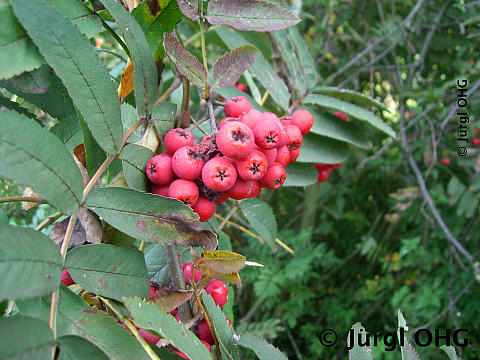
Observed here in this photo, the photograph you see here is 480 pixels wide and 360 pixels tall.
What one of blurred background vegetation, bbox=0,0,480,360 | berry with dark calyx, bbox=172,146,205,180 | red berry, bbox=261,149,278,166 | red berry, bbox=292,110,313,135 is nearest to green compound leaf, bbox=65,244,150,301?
berry with dark calyx, bbox=172,146,205,180

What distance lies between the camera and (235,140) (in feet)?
2.07

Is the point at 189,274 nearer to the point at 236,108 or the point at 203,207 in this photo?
the point at 203,207

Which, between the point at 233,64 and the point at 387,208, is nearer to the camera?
the point at 233,64

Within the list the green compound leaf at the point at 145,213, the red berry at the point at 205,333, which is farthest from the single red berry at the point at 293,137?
the red berry at the point at 205,333

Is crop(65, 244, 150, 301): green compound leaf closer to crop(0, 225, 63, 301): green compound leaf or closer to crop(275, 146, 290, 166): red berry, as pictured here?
crop(0, 225, 63, 301): green compound leaf

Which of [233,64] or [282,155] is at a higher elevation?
[233,64]

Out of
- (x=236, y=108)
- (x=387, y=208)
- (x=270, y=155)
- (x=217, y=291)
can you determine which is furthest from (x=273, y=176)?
(x=387, y=208)

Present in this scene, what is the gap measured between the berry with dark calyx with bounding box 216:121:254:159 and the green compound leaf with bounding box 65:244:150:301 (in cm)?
20

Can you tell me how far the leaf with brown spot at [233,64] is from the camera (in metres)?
0.77

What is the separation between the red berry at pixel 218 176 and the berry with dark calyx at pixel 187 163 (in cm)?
1

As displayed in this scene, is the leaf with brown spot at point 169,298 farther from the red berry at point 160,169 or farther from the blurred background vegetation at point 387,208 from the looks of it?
the blurred background vegetation at point 387,208

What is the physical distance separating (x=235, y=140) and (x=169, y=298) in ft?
0.83

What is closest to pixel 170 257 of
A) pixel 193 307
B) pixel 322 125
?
pixel 193 307

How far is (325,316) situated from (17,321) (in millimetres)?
2648
